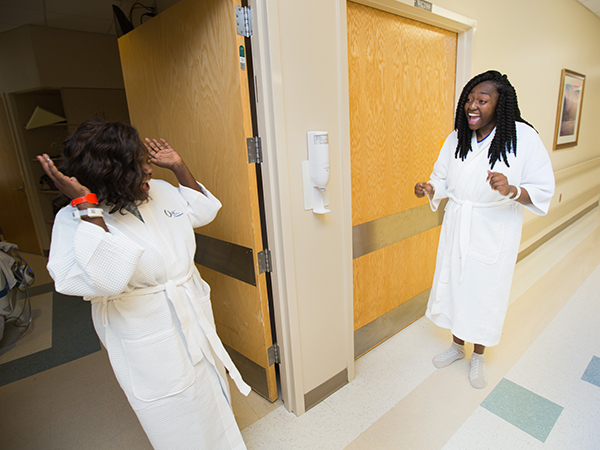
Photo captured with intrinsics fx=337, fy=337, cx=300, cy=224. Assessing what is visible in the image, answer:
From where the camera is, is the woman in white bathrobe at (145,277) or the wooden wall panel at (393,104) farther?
the wooden wall panel at (393,104)

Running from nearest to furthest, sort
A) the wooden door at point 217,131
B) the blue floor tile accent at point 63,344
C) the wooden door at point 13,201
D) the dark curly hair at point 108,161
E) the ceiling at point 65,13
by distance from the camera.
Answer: the dark curly hair at point 108,161 → the wooden door at point 217,131 → the blue floor tile accent at point 63,344 → the ceiling at point 65,13 → the wooden door at point 13,201

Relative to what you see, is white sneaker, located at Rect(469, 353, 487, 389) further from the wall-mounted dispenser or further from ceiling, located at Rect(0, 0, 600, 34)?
ceiling, located at Rect(0, 0, 600, 34)

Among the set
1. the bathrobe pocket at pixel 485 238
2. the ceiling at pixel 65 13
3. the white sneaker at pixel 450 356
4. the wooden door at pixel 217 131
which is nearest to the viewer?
the wooden door at pixel 217 131

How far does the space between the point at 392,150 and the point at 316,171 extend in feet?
2.62

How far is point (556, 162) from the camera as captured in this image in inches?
154

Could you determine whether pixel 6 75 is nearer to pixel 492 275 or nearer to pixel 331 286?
pixel 331 286

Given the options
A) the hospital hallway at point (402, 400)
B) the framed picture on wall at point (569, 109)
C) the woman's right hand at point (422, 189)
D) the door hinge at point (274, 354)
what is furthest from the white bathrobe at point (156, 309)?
the framed picture on wall at point (569, 109)

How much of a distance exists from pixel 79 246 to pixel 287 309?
37.5 inches

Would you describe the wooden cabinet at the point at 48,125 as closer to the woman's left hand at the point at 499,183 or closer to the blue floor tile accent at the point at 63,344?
the blue floor tile accent at the point at 63,344

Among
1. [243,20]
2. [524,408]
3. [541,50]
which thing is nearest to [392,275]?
[524,408]

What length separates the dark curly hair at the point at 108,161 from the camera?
98 centimetres

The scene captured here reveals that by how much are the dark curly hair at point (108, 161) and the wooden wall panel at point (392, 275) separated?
52.7 inches

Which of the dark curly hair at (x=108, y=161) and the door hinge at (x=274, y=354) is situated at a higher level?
the dark curly hair at (x=108, y=161)

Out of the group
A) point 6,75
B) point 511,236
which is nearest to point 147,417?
point 511,236
